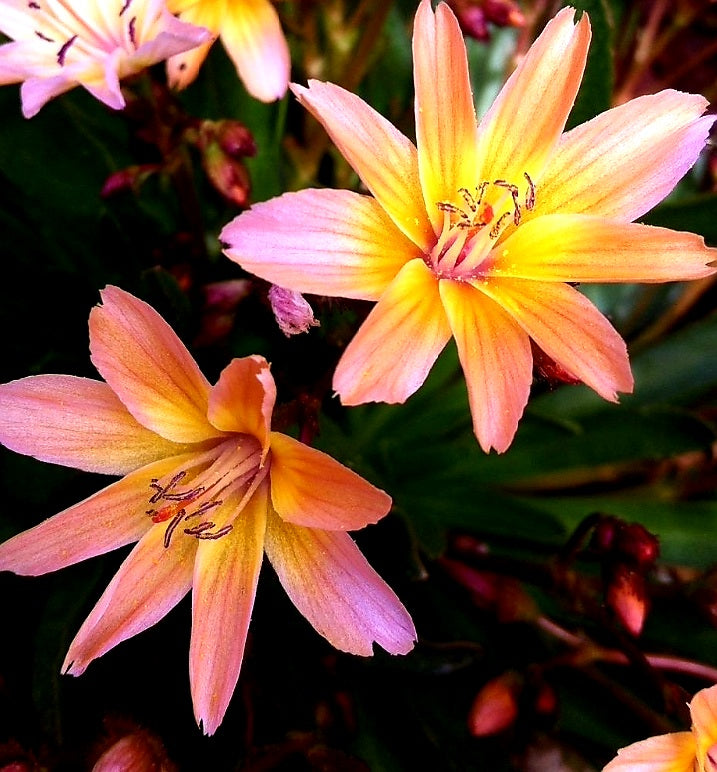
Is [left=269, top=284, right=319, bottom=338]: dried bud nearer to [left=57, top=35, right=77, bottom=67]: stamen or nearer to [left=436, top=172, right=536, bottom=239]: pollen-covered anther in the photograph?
[left=436, top=172, right=536, bottom=239]: pollen-covered anther

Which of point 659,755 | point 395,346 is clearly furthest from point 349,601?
point 659,755

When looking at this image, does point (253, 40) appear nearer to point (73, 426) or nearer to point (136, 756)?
point (73, 426)

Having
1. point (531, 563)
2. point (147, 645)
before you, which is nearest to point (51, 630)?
point (147, 645)

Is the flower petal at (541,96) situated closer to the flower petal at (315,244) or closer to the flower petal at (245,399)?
the flower petal at (315,244)

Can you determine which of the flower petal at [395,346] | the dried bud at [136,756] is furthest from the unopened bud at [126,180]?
the dried bud at [136,756]

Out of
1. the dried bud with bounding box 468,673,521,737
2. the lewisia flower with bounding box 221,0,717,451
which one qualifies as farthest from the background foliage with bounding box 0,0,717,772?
the lewisia flower with bounding box 221,0,717,451

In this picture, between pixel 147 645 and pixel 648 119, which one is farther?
pixel 147 645

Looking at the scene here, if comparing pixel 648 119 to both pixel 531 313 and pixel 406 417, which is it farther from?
pixel 406 417
